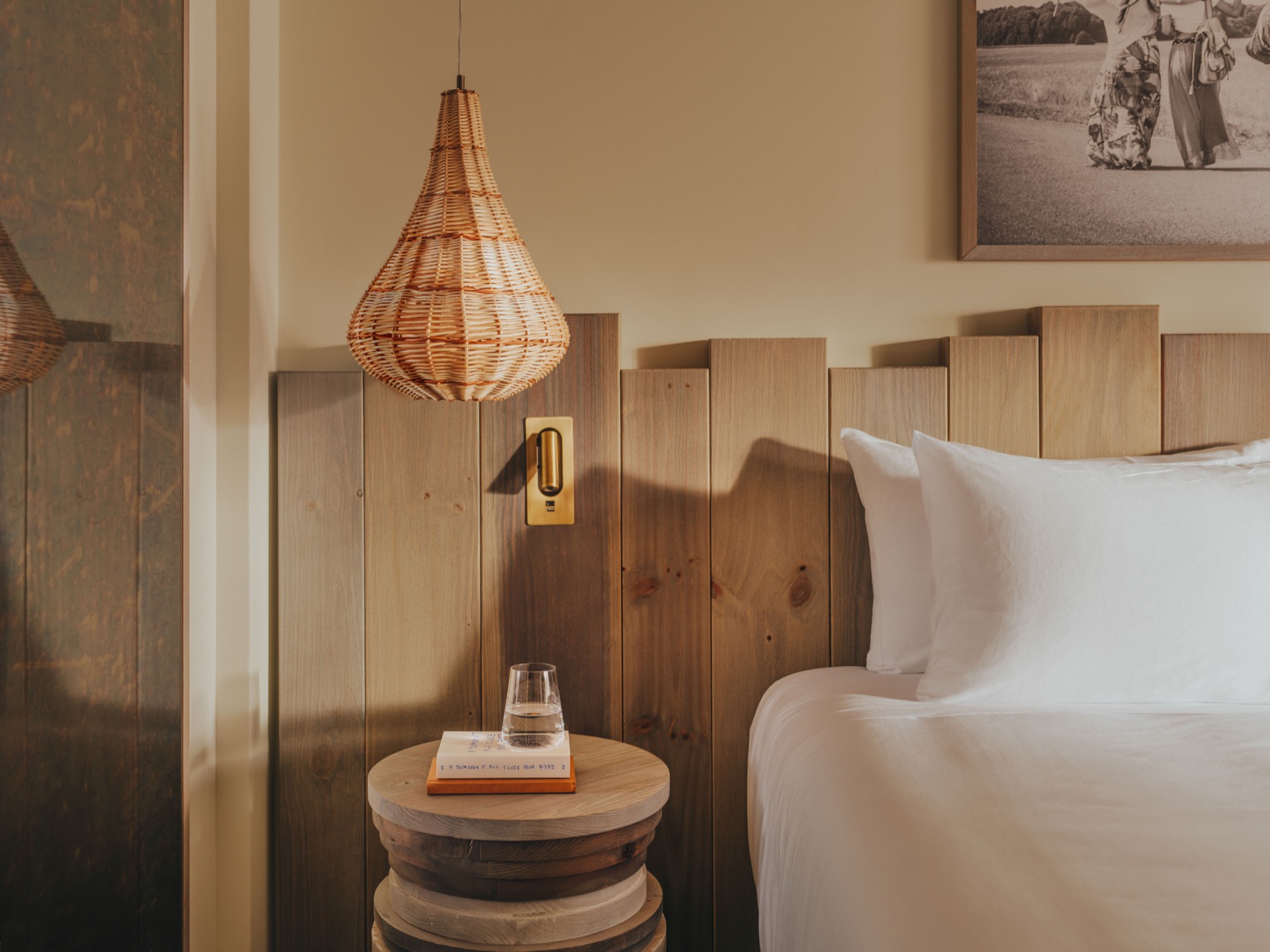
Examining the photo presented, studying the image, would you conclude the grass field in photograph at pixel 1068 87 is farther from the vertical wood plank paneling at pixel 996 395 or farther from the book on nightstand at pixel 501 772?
the book on nightstand at pixel 501 772

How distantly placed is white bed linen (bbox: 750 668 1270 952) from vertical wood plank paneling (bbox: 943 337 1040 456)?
1.80 feet

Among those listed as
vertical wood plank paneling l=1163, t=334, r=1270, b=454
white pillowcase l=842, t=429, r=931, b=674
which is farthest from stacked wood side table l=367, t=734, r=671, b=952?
vertical wood plank paneling l=1163, t=334, r=1270, b=454

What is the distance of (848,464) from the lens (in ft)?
5.59

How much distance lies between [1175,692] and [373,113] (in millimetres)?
1669

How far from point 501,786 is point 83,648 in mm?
587

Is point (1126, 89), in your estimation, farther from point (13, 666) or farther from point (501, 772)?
point (13, 666)

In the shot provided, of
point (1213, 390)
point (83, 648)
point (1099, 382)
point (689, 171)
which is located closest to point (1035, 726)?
point (1099, 382)

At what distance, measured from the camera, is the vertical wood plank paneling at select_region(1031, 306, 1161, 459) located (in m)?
1.70

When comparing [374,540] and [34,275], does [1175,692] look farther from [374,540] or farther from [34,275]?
[34,275]

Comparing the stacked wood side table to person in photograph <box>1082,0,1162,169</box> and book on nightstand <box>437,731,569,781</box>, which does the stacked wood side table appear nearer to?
book on nightstand <box>437,731,569,781</box>

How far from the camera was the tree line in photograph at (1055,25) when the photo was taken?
1739 mm

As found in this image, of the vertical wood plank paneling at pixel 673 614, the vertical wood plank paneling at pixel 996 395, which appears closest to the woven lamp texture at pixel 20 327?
the vertical wood plank paneling at pixel 673 614

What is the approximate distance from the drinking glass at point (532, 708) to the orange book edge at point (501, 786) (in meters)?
0.07

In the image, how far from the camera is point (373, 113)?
1.74 meters
